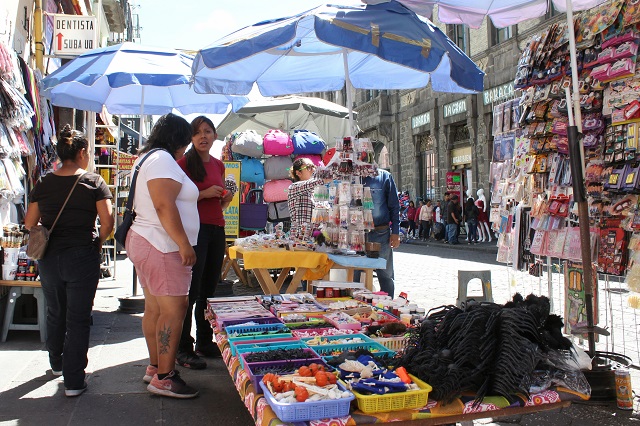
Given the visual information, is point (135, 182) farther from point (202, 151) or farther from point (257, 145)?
point (257, 145)

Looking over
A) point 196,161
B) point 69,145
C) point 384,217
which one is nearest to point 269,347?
point 196,161

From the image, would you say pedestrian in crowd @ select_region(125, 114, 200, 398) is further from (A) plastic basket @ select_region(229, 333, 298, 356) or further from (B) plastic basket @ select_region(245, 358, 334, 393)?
(B) plastic basket @ select_region(245, 358, 334, 393)

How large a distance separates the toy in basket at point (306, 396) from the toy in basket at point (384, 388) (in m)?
0.07

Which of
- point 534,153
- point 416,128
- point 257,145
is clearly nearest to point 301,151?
point 257,145

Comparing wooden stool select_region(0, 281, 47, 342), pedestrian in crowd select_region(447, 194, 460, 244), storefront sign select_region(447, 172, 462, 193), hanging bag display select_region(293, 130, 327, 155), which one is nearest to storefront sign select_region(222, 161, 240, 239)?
hanging bag display select_region(293, 130, 327, 155)

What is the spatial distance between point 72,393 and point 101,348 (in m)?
1.36

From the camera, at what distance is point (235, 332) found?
3.65 metres

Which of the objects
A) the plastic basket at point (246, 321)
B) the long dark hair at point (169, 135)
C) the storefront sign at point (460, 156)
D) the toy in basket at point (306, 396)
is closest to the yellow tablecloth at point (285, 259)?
the plastic basket at point (246, 321)

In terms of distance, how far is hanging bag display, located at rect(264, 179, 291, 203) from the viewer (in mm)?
9398

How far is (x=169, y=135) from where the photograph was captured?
3.82 m

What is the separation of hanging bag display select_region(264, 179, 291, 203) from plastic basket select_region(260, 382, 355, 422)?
7.12m

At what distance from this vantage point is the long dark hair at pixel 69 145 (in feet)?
13.3

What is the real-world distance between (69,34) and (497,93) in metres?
15.0

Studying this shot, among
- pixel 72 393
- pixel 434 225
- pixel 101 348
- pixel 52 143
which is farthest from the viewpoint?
pixel 434 225
